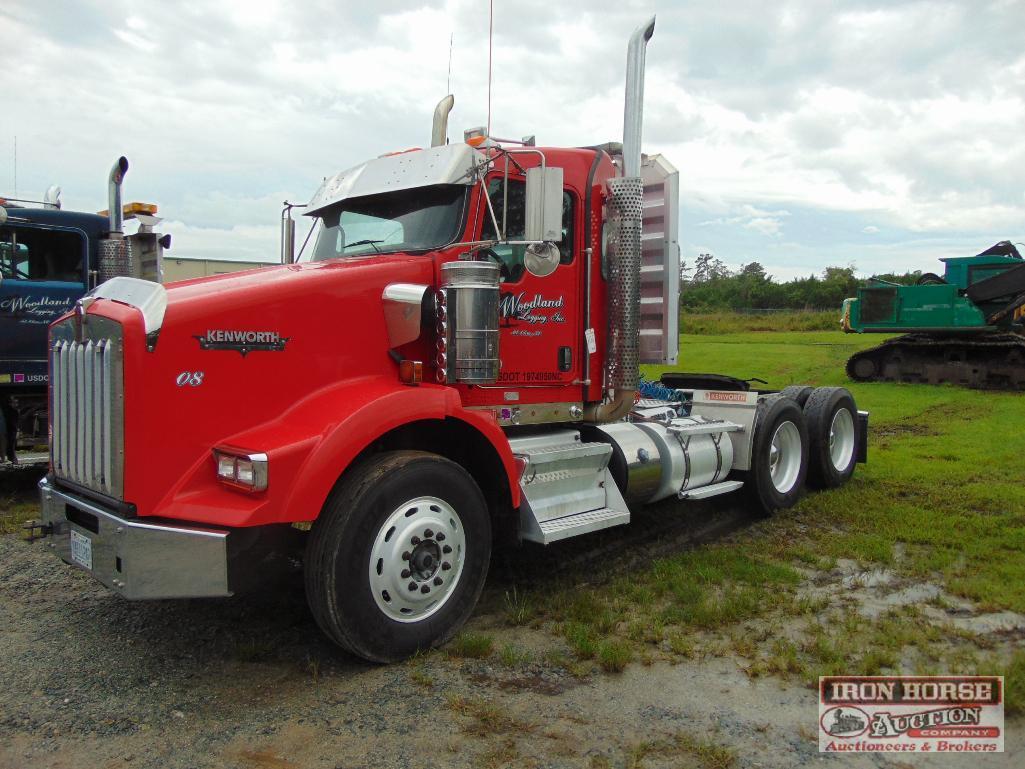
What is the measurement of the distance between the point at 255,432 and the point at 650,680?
2333 millimetres

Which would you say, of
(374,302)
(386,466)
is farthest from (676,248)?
(386,466)

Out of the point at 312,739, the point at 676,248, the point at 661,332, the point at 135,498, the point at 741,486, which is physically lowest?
the point at 312,739

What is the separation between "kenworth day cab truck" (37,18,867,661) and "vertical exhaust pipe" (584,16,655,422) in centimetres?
2

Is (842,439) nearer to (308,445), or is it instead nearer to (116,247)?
(308,445)

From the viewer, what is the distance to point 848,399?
905 centimetres

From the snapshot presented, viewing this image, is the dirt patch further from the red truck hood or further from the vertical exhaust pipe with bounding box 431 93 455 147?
the vertical exhaust pipe with bounding box 431 93 455 147

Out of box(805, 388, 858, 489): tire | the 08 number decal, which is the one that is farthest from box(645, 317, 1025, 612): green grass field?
the 08 number decal

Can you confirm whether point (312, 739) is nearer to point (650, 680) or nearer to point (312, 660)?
point (312, 660)

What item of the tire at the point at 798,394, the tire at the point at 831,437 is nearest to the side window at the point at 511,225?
the tire at the point at 798,394

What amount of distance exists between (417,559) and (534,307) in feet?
6.31

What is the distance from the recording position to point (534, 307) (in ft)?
18.1

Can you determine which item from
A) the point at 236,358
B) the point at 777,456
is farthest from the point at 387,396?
the point at 777,456

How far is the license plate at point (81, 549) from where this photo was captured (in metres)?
4.11

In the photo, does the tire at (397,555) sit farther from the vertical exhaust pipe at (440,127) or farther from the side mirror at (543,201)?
the vertical exhaust pipe at (440,127)
